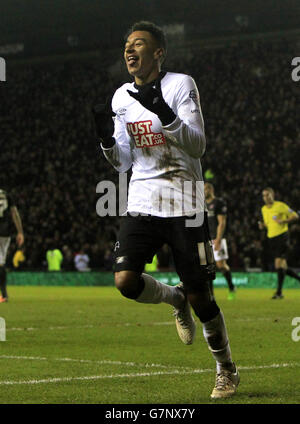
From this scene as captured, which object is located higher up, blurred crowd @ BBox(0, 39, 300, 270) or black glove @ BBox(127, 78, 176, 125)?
blurred crowd @ BBox(0, 39, 300, 270)

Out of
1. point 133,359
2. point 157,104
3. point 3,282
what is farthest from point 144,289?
point 3,282

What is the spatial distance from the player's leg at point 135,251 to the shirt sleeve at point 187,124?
527 millimetres

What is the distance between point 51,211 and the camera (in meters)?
30.4

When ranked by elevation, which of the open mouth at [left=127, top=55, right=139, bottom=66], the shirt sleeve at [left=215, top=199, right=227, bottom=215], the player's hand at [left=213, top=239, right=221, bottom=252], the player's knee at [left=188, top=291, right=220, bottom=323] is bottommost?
the player's knee at [left=188, top=291, right=220, bottom=323]

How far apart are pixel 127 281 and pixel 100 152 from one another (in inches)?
1027

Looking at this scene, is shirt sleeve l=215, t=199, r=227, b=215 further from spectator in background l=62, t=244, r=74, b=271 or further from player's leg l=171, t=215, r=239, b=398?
spectator in background l=62, t=244, r=74, b=271

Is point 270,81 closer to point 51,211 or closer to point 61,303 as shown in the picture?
point 51,211

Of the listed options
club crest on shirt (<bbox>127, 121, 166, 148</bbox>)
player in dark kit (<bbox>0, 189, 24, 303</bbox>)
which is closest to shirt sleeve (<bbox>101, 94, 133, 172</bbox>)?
club crest on shirt (<bbox>127, 121, 166, 148</bbox>)

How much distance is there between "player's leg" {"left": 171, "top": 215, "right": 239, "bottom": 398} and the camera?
16.5ft

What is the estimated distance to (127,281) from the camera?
5.11 meters

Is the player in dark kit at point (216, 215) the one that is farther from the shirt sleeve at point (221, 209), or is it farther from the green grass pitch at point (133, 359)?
the green grass pitch at point (133, 359)

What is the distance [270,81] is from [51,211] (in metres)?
9.34
